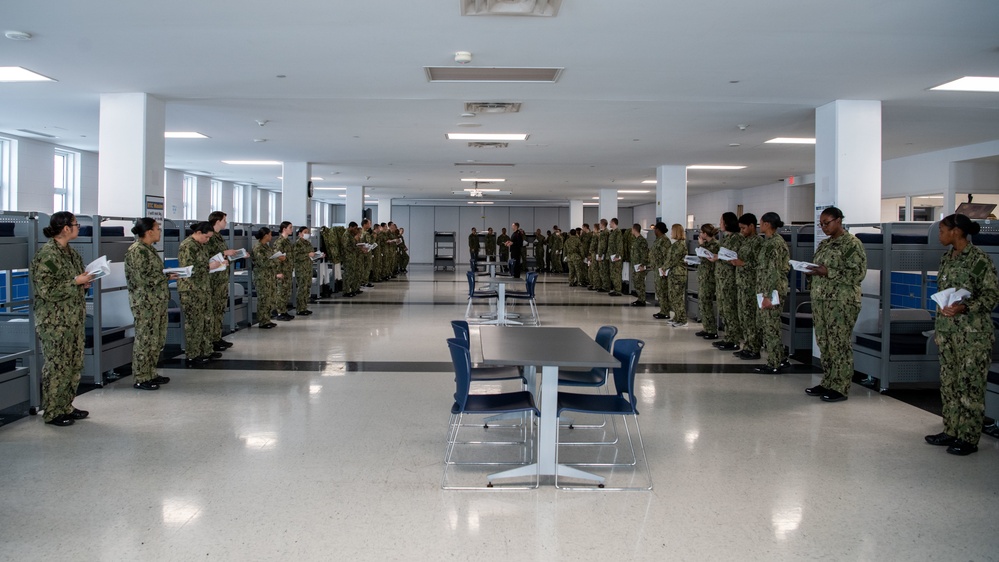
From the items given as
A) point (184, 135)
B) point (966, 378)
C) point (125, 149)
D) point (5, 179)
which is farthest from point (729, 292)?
point (5, 179)

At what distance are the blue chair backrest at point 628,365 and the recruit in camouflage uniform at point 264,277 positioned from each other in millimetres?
6691

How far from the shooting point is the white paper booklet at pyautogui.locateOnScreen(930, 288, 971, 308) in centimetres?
434

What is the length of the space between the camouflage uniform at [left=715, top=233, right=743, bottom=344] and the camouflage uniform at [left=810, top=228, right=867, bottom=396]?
2121 millimetres

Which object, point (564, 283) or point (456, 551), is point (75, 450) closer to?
point (456, 551)

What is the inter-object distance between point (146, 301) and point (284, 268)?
4.86 metres

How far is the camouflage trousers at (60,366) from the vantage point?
15.8ft

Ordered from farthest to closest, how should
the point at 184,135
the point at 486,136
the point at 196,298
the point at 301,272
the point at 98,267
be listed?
the point at 184,135
the point at 301,272
the point at 486,136
the point at 196,298
the point at 98,267

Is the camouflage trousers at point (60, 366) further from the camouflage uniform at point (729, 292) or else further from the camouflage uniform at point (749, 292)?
the camouflage uniform at point (729, 292)

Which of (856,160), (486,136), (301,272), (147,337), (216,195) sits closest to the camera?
(147,337)

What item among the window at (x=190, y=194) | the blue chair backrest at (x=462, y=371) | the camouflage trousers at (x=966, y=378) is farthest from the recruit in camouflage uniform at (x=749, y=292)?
the window at (x=190, y=194)

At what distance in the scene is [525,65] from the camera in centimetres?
674

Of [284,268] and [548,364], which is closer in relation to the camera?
[548,364]

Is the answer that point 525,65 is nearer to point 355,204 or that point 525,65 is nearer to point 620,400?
point 620,400

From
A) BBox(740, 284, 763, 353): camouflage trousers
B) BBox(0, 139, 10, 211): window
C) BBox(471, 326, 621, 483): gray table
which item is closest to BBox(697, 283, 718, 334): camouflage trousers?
BBox(740, 284, 763, 353): camouflage trousers
